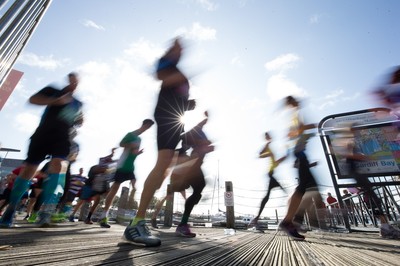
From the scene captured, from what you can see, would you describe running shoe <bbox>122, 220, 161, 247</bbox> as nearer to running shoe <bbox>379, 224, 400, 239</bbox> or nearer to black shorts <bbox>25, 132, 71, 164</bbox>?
black shorts <bbox>25, 132, 71, 164</bbox>

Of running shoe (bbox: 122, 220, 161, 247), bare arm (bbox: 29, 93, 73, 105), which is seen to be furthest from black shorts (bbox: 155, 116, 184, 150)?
bare arm (bbox: 29, 93, 73, 105)

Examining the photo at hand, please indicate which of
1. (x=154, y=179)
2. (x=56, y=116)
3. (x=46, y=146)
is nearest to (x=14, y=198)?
(x=46, y=146)

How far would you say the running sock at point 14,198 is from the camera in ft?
7.82

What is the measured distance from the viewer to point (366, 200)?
5.74 meters

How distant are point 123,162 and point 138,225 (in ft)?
10.7

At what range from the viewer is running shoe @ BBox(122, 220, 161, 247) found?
4.87 ft

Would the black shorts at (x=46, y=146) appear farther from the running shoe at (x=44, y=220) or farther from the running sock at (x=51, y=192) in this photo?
the running shoe at (x=44, y=220)

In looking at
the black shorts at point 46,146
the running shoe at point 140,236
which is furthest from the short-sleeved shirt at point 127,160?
the running shoe at point 140,236

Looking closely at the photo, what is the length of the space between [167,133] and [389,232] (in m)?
4.41

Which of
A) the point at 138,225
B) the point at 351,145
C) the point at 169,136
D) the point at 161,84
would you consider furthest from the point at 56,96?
the point at 351,145

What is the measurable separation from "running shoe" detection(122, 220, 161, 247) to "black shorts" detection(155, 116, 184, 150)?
67cm

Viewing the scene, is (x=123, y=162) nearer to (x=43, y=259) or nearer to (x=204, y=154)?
(x=204, y=154)

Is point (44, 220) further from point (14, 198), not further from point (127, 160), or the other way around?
point (127, 160)

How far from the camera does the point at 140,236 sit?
155cm
